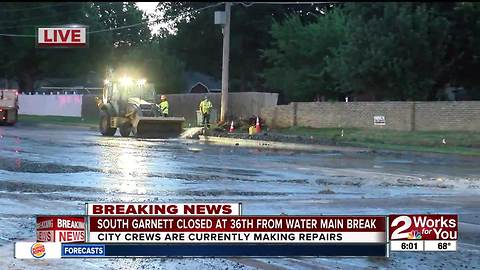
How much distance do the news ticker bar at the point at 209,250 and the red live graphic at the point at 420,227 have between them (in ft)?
0.53

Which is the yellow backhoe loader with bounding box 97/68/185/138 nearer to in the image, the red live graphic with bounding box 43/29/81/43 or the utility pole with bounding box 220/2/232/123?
the utility pole with bounding box 220/2/232/123

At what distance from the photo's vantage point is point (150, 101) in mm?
33625

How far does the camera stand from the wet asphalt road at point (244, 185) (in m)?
7.94

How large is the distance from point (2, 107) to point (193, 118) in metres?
10.9

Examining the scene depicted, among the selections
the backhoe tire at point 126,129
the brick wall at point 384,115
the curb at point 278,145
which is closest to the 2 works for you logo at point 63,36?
the curb at point 278,145

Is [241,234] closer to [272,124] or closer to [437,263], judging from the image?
[437,263]

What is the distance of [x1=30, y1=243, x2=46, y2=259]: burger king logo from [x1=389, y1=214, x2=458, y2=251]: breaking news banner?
2.41 meters

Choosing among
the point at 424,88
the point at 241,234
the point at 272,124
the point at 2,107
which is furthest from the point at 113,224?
the point at 2,107

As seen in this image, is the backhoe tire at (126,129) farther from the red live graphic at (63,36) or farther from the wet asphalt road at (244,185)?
the red live graphic at (63,36)

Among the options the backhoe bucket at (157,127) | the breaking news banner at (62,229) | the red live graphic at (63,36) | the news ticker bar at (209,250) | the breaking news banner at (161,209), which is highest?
the red live graphic at (63,36)

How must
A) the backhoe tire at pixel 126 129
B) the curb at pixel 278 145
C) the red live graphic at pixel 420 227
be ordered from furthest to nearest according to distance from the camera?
the backhoe tire at pixel 126 129
the curb at pixel 278 145
the red live graphic at pixel 420 227

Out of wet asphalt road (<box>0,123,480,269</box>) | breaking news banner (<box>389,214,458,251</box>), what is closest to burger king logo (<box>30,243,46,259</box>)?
wet asphalt road (<box>0,123,480,269</box>)

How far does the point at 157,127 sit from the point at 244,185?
17597 millimetres

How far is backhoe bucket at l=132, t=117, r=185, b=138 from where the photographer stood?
105ft
